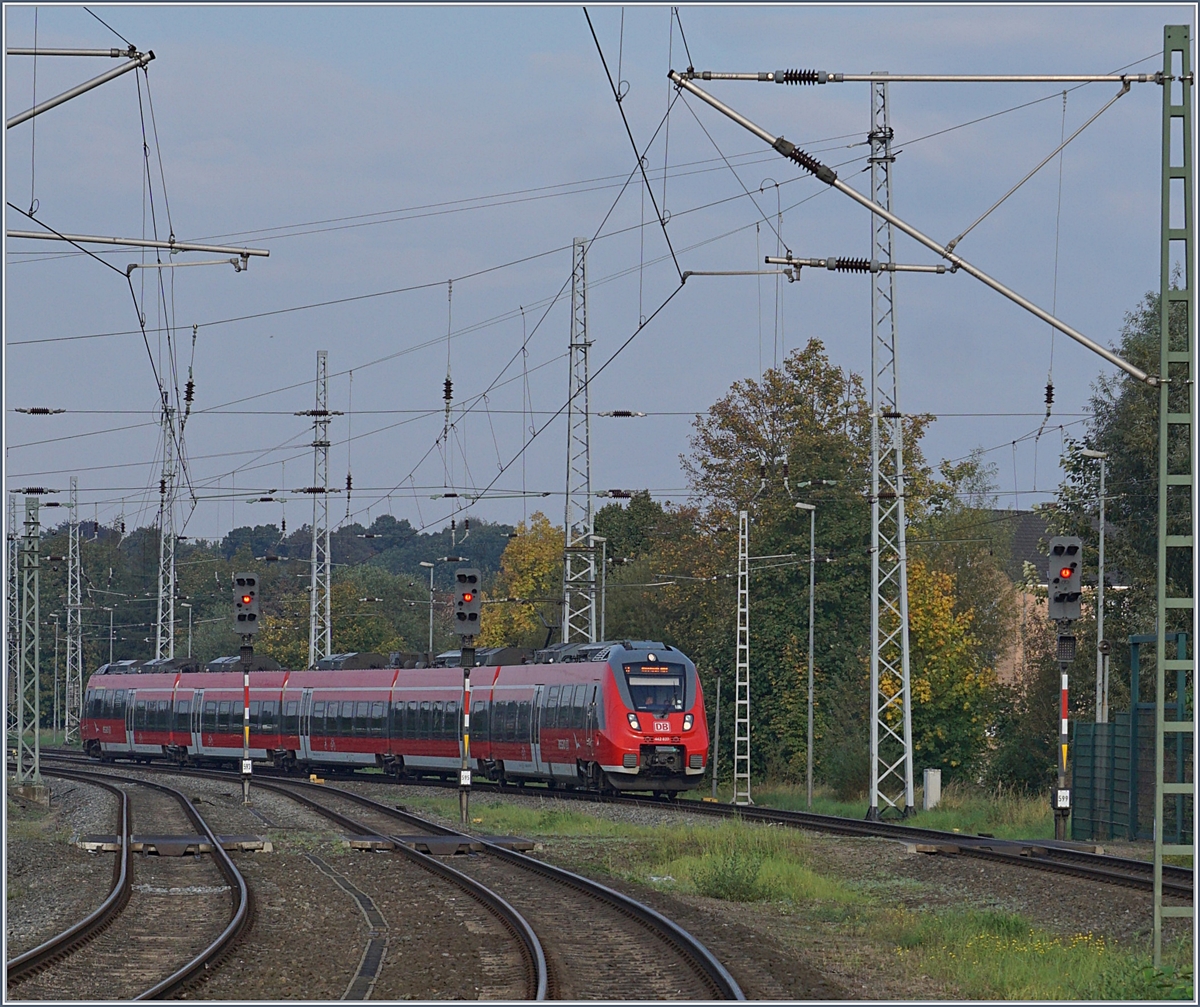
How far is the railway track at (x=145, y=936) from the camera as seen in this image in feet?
44.0

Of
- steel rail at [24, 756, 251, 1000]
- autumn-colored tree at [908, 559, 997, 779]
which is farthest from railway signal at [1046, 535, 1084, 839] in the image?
autumn-colored tree at [908, 559, 997, 779]

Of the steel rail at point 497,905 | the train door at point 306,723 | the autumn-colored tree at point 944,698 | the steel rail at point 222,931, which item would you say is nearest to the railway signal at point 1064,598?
the steel rail at point 497,905

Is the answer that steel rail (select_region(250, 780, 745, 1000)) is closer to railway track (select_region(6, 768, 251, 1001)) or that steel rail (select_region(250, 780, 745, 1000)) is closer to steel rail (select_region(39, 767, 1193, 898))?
railway track (select_region(6, 768, 251, 1001))

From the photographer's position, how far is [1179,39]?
13828 mm

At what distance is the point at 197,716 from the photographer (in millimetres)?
60250

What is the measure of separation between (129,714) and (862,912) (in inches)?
2030

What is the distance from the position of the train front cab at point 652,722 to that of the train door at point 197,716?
25.3 m

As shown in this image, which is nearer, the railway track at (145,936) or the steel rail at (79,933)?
the railway track at (145,936)

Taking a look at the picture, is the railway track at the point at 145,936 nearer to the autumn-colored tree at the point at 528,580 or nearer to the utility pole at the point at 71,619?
the utility pole at the point at 71,619

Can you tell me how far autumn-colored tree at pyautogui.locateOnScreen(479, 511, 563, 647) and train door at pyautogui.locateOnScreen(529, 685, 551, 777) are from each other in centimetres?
4632

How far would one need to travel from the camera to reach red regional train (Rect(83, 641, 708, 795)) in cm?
3841

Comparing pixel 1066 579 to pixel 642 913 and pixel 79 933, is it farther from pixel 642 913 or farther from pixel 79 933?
pixel 79 933

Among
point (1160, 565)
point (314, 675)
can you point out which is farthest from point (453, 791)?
point (1160, 565)

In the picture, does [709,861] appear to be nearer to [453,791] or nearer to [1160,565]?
[1160,565]
